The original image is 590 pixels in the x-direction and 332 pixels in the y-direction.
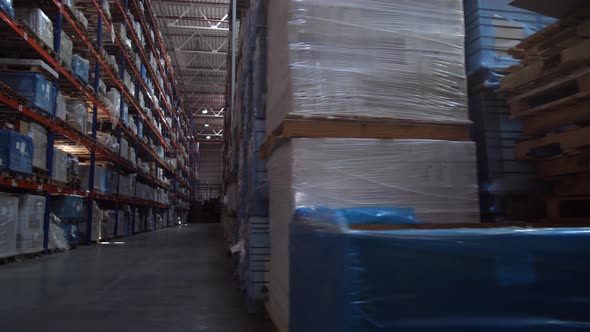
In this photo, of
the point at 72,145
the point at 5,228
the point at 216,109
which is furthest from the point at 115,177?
the point at 216,109

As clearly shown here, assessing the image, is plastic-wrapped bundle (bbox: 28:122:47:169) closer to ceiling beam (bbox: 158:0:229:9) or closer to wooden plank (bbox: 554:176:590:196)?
wooden plank (bbox: 554:176:590:196)

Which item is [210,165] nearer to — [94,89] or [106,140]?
[106,140]

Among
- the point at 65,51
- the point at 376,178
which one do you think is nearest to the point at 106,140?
the point at 65,51

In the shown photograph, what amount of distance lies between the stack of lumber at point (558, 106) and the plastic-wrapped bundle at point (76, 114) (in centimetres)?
736

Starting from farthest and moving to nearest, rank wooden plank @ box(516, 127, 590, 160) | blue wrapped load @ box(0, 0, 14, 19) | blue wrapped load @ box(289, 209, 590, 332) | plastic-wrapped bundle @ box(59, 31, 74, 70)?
plastic-wrapped bundle @ box(59, 31, 74, 70) → blue wrapped load @ box(0, 0, 14, 19) → wooden plank @ box(516, 127, 590, 160) → blue wrapped load @ box(289, 209, 590, 332)

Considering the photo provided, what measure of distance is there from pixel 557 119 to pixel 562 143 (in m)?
0.16

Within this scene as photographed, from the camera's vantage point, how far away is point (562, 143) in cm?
218

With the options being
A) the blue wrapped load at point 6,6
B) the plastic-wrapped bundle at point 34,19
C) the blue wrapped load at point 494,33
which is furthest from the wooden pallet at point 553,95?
the plastic-wrapped bundle at point 34,19

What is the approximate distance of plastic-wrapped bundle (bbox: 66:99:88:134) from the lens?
24.9 ft

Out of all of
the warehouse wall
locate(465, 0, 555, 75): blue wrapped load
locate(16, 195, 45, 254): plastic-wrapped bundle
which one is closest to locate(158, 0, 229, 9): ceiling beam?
locate(16, 195, 45, 254): plastic-wrapped bundle

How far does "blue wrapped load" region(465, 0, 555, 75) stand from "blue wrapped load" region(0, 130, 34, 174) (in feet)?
17.4

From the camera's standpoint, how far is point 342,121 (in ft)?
7.16

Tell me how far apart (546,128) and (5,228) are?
5805mm

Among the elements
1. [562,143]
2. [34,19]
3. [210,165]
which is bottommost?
[562,143]
